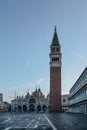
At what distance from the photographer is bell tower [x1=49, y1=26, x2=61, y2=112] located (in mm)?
124562

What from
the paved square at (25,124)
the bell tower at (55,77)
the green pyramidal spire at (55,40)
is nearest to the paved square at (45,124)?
the paved square at (25,124)

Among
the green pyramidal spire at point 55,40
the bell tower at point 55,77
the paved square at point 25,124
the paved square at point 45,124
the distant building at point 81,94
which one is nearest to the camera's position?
the paved square at point 45,124

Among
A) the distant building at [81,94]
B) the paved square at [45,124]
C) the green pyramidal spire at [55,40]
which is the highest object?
the green pyramidal spire at [55,40]

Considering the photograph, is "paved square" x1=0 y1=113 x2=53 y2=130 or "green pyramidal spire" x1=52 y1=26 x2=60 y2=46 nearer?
"paved square" x1=0 y1=113 x2=53 y2=130

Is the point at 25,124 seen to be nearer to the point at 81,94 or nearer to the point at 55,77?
the point at 81,94

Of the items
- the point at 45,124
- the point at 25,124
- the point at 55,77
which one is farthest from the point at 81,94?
the point at 25,124

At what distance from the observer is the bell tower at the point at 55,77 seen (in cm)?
12456

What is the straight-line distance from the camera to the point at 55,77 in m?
130

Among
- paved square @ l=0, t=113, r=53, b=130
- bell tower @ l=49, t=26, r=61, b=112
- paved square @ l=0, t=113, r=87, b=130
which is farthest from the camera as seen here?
bell tower @ l=49, t=26, r=61, b=112

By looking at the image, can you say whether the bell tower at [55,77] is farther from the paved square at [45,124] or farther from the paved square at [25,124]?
the paved square at [25,124]

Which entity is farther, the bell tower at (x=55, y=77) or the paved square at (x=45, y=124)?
the bell tower at (x=55, y=77)

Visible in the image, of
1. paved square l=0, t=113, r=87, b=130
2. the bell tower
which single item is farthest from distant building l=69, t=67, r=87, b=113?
paved square l=0, t=113, r=87, b=130

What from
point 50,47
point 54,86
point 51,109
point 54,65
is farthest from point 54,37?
point 51,109

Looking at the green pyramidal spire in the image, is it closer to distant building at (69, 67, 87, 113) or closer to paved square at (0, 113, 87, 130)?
distant building at (69, 67, 87, 113)
